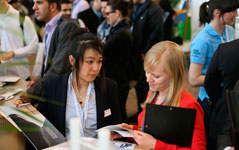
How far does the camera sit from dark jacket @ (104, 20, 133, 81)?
2.86 metres

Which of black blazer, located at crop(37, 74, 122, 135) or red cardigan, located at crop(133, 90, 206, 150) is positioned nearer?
red cardigan, located at crop(133, 90, 206, 150)

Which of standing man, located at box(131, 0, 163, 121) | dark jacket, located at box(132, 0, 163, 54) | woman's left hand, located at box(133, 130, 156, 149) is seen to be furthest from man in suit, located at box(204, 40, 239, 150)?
dark jacket, located at box(132, 0, 163, 54)

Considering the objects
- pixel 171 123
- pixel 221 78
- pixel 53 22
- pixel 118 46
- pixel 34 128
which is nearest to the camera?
pixel 171 123

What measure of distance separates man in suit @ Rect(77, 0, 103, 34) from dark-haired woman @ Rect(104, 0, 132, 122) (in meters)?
0.96

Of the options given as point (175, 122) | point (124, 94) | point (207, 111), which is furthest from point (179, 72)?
point (124, 94)

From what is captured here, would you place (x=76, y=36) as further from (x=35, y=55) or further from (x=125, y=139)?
(x=35, y=55)

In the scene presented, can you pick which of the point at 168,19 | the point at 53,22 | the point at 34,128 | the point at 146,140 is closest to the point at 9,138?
the point at 34,128

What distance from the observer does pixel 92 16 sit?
158 inches

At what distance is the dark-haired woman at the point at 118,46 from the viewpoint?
2.87m

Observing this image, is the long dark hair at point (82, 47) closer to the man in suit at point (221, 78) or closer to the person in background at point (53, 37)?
the person in background at point (53, 37)

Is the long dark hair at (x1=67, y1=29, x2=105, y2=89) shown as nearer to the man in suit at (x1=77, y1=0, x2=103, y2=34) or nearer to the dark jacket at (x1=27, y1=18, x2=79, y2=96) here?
the dark jacket at (x1=27, y1=18, x2=79, y2=96)

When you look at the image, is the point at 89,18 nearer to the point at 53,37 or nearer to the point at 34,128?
the point at 53,37

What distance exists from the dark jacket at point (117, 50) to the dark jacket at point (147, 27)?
0.65 metres

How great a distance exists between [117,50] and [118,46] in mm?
41
